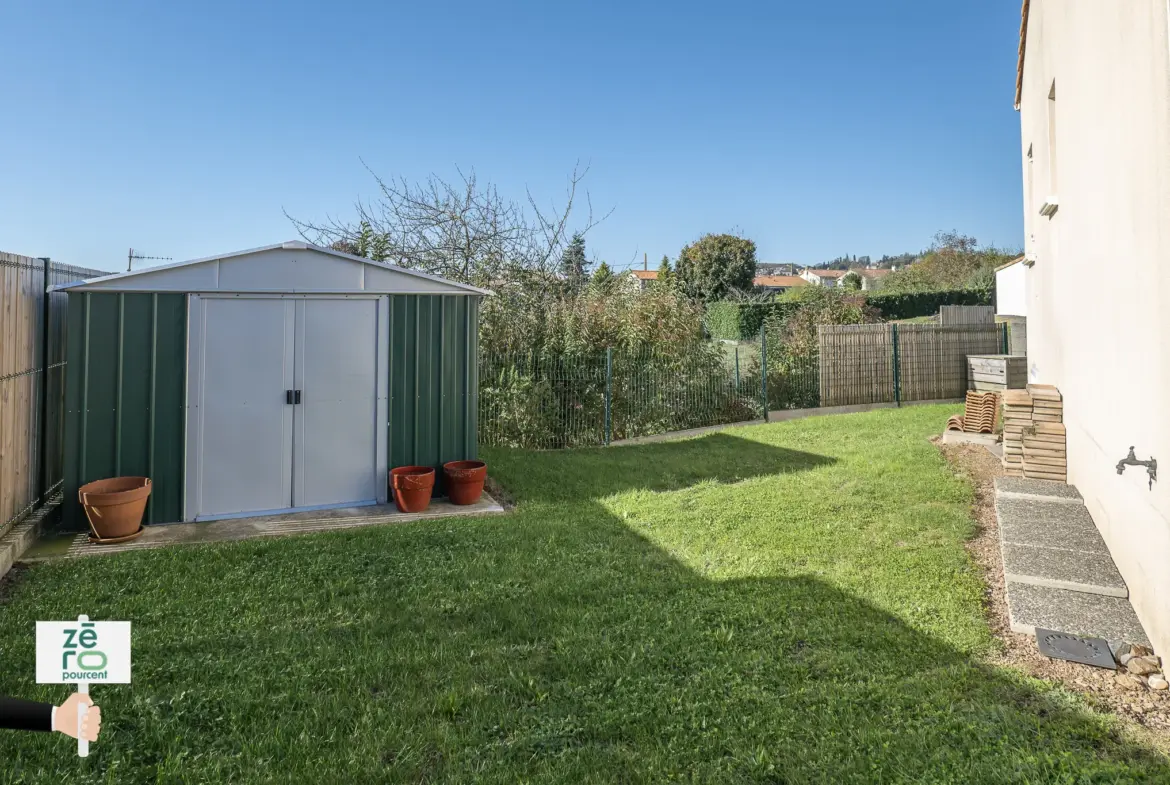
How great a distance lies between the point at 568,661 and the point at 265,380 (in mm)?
4505

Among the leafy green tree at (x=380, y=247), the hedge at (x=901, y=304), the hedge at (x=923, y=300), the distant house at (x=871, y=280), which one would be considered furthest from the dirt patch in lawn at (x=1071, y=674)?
the distant house at (x=871, y=280)

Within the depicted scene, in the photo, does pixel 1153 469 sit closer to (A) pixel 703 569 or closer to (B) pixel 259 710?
(A) pixel 703 569

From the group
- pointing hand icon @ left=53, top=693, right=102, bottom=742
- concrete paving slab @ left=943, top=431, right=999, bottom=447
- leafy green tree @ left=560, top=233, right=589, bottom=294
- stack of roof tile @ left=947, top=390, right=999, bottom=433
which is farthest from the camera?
leafy green tree @ left=560, top=233, right=589, bottom=294

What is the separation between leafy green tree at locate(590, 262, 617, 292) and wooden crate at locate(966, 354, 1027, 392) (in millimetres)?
6338

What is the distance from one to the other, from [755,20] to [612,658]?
12598 millimetres

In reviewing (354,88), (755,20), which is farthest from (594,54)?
(354,88)

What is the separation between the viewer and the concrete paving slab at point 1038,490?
521cm

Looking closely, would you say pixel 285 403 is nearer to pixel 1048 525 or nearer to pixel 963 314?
pixel 1048 525

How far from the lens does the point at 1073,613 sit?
11.3 feet

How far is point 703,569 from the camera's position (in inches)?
175

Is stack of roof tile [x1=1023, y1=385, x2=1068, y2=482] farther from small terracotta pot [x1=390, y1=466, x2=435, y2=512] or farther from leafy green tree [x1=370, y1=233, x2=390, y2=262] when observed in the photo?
leafy green tree [x1=370, y1=233, x2=390, y2=262]

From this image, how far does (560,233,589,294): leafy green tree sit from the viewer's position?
1223cm

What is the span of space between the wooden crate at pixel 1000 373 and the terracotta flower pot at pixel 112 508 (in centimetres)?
1076

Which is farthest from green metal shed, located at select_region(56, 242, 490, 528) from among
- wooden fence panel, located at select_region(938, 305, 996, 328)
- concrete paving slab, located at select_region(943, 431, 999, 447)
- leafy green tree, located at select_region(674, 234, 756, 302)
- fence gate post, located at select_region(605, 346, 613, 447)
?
leafy green tree, located at select_region(674, 234, 756, 302)
